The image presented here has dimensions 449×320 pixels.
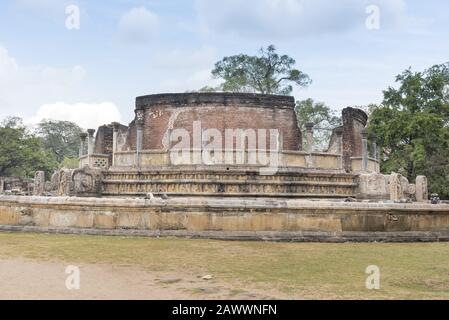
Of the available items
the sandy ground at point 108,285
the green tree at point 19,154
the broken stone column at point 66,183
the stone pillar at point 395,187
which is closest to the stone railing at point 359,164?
the stone pillar at point 395,187

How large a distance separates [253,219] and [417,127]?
17.9 metres

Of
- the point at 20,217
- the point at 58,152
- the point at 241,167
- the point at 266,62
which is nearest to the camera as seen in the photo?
the point at 20,217

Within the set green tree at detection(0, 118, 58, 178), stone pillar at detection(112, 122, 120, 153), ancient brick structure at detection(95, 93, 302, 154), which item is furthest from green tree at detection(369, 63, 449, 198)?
green tree at detection(0, 118, 58, 178)

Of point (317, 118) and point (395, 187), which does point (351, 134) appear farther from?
point (317, 118)

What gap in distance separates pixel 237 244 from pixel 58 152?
6440cm

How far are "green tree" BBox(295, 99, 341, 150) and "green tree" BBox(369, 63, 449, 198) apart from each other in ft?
45.0

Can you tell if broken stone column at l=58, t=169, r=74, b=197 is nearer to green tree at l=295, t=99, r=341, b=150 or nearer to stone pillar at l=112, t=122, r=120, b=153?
stone pillar at l=112, t=122, r=120, b=153

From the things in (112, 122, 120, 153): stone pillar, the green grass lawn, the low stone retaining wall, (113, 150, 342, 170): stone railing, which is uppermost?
(112, 122, 120, 153): stone pillar

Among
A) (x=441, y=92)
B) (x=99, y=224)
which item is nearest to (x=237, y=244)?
(x=99, y=224)

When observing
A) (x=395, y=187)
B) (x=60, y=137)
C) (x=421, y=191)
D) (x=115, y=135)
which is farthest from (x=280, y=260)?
(x=60, y=137)

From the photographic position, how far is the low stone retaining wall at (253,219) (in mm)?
8742

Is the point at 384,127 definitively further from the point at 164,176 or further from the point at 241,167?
the point at 164,176

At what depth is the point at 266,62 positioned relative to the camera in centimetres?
4184

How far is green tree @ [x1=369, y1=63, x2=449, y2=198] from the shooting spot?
78.3 ft
